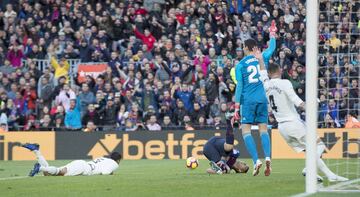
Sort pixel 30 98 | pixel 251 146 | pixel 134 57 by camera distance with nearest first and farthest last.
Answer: pixel 251 146, pixel 30 98, pixel 134 57

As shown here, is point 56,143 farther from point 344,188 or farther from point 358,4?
point 344,188

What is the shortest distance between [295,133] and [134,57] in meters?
14.8

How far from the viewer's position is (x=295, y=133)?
581 inches

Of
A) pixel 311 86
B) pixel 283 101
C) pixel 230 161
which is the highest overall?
pixel 311 86

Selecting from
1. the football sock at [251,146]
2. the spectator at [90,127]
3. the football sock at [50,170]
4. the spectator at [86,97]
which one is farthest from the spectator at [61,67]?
the football sock at [251,146]

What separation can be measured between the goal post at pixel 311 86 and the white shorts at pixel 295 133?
7.57 feet

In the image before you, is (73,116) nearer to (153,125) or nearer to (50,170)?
(153,125)

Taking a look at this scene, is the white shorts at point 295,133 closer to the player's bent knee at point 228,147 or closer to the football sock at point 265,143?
the football sock at point 265,143

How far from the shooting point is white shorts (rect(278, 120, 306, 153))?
48.4 ft

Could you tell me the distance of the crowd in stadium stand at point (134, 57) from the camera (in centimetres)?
2700

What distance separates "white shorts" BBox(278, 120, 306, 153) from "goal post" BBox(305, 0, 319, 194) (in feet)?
7.57

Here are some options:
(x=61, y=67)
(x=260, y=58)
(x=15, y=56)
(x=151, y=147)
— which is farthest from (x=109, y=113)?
(x=260, y=58)

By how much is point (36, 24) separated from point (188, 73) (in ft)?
19.7

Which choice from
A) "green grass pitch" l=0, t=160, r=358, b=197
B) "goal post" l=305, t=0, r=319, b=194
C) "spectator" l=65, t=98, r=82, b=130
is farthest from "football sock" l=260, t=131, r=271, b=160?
"spectator" l=65, t=98, r=82, b=130
